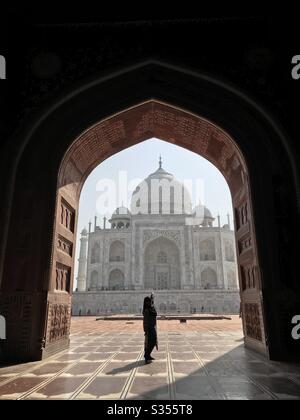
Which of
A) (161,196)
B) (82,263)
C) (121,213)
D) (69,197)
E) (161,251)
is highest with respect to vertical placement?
(161,196)

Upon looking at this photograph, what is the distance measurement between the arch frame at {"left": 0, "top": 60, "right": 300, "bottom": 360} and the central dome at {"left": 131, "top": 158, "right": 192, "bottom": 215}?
29328 mm

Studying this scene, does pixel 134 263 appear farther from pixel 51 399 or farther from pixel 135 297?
pixel 51 399

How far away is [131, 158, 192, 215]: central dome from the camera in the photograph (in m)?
36.0

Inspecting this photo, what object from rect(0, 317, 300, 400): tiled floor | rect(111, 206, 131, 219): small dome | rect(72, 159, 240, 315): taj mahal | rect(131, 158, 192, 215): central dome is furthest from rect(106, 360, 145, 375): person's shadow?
rect(111, 206, 131, 219): small dome

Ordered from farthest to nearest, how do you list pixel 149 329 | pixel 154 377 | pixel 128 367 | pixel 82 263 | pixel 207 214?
pixel 207 214 < pixel 82 263 < pixel 149 329 < pixel 128 367 < pixel 154 377

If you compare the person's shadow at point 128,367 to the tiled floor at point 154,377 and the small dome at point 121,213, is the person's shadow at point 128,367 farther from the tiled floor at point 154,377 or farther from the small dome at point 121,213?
the small dome at point 121,213

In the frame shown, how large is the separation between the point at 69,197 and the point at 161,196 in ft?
99.4

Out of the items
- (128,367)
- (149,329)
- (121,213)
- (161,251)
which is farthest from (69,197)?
(121,213)

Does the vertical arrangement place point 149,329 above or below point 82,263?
below

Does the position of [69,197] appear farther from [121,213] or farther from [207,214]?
[207,214]

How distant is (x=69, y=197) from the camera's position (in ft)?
21.5

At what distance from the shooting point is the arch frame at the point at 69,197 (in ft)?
16.0

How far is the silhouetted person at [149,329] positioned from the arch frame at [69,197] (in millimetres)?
1641

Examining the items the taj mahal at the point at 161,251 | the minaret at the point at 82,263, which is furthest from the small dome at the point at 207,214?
the minaret at the point at 82,263
